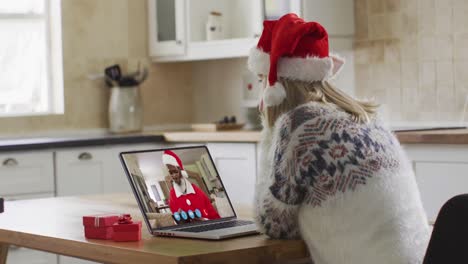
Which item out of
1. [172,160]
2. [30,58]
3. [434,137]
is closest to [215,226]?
[172,160]

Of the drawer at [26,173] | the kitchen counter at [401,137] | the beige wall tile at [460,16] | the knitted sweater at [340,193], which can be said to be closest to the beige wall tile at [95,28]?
the kitchen counter at [401,137]

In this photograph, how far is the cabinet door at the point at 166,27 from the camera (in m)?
5.73

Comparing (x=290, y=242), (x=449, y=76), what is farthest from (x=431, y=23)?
(x=290, y=242)

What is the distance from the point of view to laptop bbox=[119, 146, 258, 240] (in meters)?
2.47

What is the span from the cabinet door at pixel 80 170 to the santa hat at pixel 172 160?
247 cm

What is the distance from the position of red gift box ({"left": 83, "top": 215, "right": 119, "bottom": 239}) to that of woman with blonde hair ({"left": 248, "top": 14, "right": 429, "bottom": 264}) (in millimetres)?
376

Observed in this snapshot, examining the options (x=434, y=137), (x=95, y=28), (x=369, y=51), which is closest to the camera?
(x=434, y=137)

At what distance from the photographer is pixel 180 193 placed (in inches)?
101

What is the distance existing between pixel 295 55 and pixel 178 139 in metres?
3.08

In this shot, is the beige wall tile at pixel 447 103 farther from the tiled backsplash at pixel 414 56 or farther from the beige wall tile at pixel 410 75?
the beige wall tile at pixel 410 75

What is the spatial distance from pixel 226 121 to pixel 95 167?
924mm

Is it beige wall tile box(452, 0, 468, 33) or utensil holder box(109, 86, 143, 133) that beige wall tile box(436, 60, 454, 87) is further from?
utensil holder box(109, 86, 143, 133)

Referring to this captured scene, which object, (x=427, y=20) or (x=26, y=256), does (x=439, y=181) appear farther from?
(x=26, y=256)

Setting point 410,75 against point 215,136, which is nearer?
point 410,75
